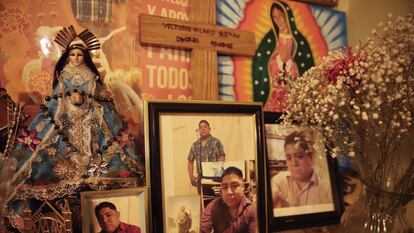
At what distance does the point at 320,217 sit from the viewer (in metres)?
1.17

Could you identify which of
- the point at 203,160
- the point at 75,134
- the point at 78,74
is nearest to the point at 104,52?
the point at 78,74

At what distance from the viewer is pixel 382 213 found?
0.95 metres

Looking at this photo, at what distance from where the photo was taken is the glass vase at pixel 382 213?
0.94m

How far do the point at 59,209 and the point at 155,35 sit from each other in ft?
1.75

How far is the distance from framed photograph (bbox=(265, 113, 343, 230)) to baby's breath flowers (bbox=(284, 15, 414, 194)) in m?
0.13

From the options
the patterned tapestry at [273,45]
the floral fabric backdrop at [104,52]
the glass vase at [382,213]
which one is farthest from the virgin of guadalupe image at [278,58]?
the glass vase at [382,213]

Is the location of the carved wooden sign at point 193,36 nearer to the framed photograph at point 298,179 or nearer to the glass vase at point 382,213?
the framed photograph at point 298,179

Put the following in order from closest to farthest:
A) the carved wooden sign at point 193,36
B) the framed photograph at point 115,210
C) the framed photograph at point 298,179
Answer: the framed photograph at point 115,210, the carved wooden sign at point 193,36, the framed photograph at point 298,179

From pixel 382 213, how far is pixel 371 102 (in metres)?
0.31

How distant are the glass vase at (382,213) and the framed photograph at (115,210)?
0.59m

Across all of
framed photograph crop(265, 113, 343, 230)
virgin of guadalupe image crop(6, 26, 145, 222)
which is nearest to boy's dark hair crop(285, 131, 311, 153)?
framed photograph crop(265, 113, 343, 230)

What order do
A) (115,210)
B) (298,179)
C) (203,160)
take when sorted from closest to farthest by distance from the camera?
1. (115,210)
2. (203,160)
3. (298,179)

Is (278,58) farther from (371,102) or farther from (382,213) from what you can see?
(382,213)

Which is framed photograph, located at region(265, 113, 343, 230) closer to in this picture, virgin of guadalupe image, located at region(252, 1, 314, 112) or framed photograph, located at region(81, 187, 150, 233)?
virgin of guadalupe image, located at region(252, 1, 314, 112)
